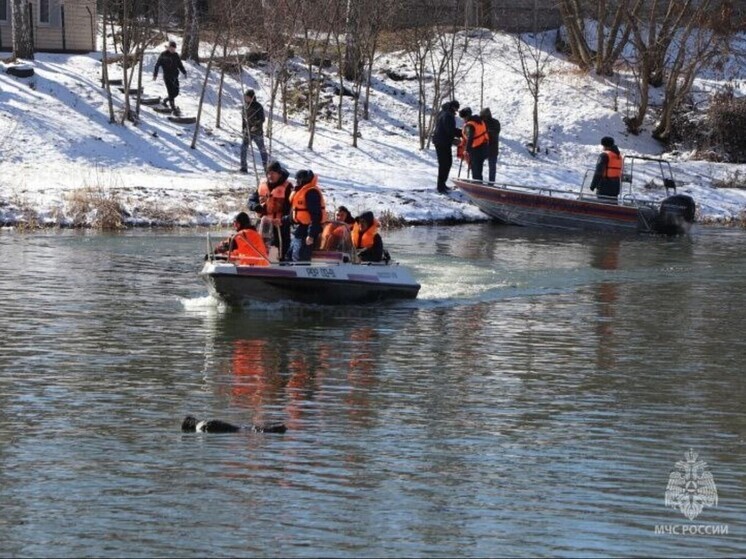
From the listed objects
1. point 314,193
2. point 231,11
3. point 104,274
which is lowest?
point 104,274

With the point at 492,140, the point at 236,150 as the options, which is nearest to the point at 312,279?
the point at 492,140

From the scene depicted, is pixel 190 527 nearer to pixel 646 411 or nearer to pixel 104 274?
pixel 646 411

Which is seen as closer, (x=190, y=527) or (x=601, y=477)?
(x=190, y=527)

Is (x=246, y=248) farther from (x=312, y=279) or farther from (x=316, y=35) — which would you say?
(x=316, y=35)

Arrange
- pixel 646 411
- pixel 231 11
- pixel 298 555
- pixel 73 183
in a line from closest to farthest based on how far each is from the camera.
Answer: pixel 298 555 → pixel 646 411 → pixel 73 183 → pixel 231 11

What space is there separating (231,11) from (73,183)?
6399mm

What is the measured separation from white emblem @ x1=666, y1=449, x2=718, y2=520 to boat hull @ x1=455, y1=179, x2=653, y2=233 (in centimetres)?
2016

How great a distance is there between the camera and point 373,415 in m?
13.2

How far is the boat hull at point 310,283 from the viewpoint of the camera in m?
19.1

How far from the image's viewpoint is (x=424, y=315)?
1984 cm

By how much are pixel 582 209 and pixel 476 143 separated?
3113 millimetres

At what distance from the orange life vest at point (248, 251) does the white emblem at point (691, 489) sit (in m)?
8.69

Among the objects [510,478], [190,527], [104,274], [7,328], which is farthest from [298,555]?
[104,274]

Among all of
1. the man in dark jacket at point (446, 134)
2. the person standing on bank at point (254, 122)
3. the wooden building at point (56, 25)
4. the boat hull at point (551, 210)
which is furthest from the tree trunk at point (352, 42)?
the boat hull at point (551, 210)
